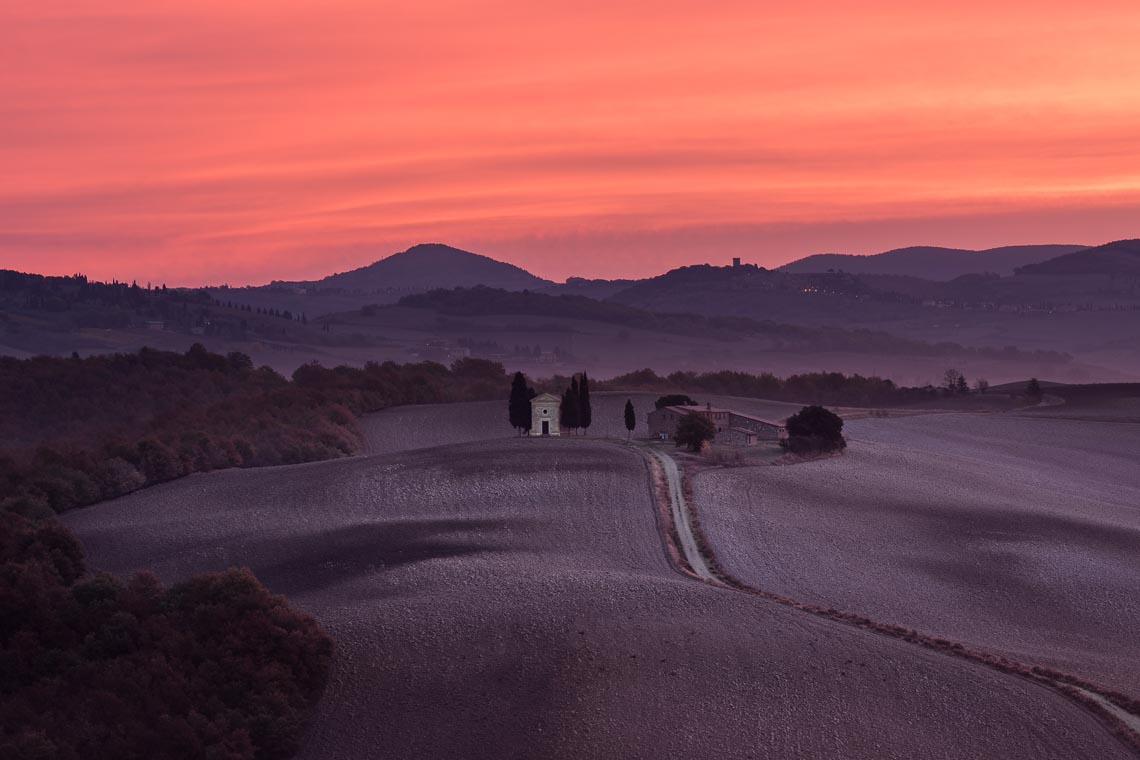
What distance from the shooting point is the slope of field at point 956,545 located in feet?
174

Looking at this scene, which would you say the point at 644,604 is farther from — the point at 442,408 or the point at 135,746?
the point at 442,408

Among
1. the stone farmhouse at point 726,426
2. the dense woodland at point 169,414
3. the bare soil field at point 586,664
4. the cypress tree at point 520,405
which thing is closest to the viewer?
the bare soil field at point 586,664

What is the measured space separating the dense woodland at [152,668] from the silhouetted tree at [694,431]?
156 ft

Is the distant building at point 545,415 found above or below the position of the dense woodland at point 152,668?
above

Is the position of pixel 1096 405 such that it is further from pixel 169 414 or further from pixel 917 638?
pixel 917 638

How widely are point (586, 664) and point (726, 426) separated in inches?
2287

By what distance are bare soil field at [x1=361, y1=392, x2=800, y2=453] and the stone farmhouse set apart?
4.67m

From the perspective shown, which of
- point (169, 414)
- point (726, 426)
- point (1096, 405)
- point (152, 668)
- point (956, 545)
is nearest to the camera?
point (152, 668)

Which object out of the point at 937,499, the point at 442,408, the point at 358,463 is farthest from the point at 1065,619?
the point at 442,408

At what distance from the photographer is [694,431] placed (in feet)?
306

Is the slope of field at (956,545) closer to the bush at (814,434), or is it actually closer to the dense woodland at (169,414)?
the bush at (814,434)

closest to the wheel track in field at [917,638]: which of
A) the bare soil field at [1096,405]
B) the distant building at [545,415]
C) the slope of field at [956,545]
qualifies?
the slope of field at [956,545]

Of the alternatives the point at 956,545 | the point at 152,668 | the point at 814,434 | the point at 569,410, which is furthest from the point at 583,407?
the point at 152,668

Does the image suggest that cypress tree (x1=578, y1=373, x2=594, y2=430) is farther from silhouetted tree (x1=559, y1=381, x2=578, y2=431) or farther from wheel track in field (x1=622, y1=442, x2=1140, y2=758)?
wheel track in field (x1=622, y1=442, x2=1140, y2=758)
